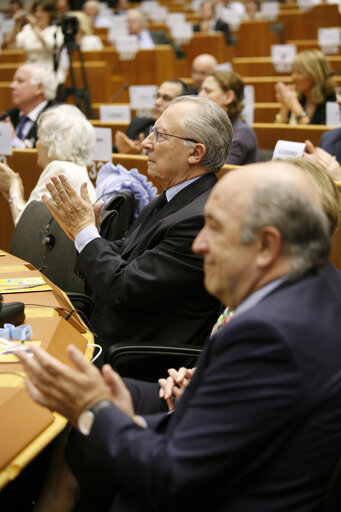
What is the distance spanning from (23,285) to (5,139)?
234 cm

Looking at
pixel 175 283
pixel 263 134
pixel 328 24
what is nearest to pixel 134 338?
pixel 175 283

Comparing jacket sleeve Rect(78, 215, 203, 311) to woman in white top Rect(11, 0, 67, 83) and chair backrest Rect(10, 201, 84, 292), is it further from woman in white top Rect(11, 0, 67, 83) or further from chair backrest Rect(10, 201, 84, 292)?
woman in white top Rect(11, 0, 67, 83)

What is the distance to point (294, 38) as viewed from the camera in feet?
31.1

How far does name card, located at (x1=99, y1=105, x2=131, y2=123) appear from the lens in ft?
17.0

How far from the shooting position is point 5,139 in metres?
4.32

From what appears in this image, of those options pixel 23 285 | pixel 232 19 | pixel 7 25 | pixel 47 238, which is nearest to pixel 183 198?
pixel 23 285

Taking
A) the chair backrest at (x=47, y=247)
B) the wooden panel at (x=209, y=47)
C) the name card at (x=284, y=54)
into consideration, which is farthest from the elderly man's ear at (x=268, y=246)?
the wooden panel at (x=209, y=47)

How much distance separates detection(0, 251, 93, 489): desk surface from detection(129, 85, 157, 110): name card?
12.3 ft

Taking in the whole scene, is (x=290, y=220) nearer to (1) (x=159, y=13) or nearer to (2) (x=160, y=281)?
(2) (x=160, y=281)

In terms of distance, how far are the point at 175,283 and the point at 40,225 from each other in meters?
0.98

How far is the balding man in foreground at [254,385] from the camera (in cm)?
110

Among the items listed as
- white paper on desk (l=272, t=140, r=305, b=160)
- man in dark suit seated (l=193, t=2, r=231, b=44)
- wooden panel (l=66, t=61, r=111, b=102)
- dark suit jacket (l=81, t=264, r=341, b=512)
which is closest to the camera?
dark suit jacket (l=81, t=264, r=341, b=512)

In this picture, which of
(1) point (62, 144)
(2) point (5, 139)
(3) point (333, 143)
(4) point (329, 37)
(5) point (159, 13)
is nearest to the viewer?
(1) point (62, 144)

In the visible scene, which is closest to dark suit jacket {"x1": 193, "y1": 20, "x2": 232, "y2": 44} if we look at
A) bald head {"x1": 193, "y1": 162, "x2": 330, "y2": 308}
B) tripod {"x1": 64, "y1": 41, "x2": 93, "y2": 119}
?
tripod {"x1": 64, "y1": 41, "x2": 93, "y2": 119}
